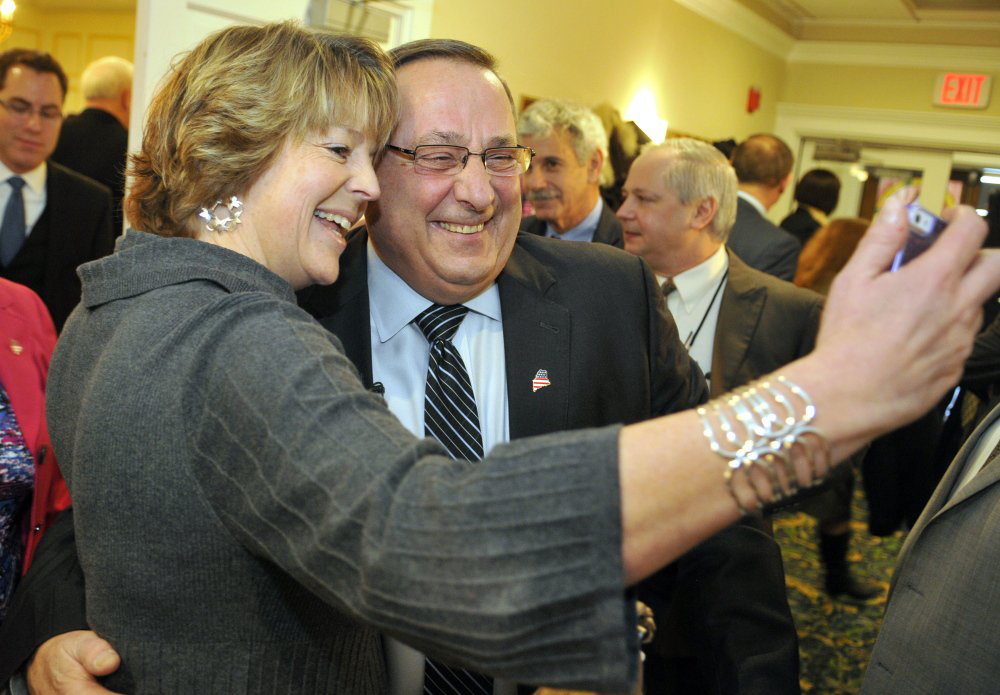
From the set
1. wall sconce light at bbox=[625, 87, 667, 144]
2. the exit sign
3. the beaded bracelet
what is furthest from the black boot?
the exit sign

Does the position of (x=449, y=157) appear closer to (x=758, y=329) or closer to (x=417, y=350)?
(x=417, y=350)

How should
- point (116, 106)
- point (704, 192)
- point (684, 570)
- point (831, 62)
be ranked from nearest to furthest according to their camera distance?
point (684, 570)
point (704, 192)
point (116, 106)
point (831, 62)

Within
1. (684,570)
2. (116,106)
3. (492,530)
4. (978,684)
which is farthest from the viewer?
(116,106)

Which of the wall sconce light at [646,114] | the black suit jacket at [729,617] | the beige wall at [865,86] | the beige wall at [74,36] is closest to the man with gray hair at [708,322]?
the black suit jacket at [729,617]

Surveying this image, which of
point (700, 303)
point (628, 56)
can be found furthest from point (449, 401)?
point (628, 56)

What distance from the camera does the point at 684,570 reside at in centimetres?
158

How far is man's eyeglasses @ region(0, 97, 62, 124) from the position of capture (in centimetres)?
372

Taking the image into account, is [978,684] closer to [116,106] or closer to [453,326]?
[453,326]

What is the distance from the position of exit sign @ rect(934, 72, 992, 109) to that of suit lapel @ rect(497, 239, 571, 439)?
6685 millimetres

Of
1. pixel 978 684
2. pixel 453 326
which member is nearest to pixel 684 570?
pixel 978 684

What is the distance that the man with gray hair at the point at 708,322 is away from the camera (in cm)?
149

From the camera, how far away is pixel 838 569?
3951 mm

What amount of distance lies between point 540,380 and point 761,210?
12.1 feet

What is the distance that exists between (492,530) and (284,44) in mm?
768
